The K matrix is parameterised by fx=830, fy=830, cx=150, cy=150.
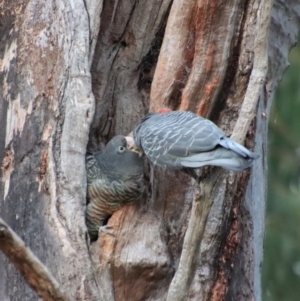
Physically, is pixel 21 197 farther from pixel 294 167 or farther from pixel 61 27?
pixel 294 167

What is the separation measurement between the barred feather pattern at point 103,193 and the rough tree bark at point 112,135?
0.05m

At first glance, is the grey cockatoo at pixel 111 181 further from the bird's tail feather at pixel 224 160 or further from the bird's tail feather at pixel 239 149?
the bird's tail feather at pixel 239 149

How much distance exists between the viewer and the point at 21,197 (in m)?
3.70

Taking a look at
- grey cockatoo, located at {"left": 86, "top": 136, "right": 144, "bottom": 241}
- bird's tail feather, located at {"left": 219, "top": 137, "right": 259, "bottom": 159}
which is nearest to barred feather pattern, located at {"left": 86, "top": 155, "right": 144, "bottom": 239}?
grey cockatoo, located at {"left": 86, "top": 136, "right": 144, "bottom": 241}

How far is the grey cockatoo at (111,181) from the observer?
151 inches

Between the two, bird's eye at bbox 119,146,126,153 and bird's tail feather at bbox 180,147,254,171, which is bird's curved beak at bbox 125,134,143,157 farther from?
bird's tail feather at bbox 180,147,254,171

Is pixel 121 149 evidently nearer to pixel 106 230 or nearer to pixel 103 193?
pixel 103 193

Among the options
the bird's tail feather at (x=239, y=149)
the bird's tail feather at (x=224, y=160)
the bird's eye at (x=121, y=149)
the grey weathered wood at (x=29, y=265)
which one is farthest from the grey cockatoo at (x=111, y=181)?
Answer: the grey weathered wood at (x=29, y=265)

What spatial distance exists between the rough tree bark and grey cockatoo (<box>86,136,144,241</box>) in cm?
6

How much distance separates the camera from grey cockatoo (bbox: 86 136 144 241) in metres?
3.84

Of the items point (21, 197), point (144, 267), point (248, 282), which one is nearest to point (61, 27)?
point (21, 197)

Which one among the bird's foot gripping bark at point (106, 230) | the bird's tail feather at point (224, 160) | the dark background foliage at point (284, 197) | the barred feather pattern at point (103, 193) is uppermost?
the bird's tail feather at point (224, 160)

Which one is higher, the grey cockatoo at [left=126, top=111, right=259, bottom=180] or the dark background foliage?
the grey cockatoo at [left=126, top=111, right=259, bottom=180]

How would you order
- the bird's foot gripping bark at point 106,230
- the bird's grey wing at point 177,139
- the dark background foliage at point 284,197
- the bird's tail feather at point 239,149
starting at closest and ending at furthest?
the bird's tail feather at point 239,149 → the bird's grey wing at point 177,139 → the bird's foot gripping bark at point 106,230 → the dark background foliage at point 284,197
